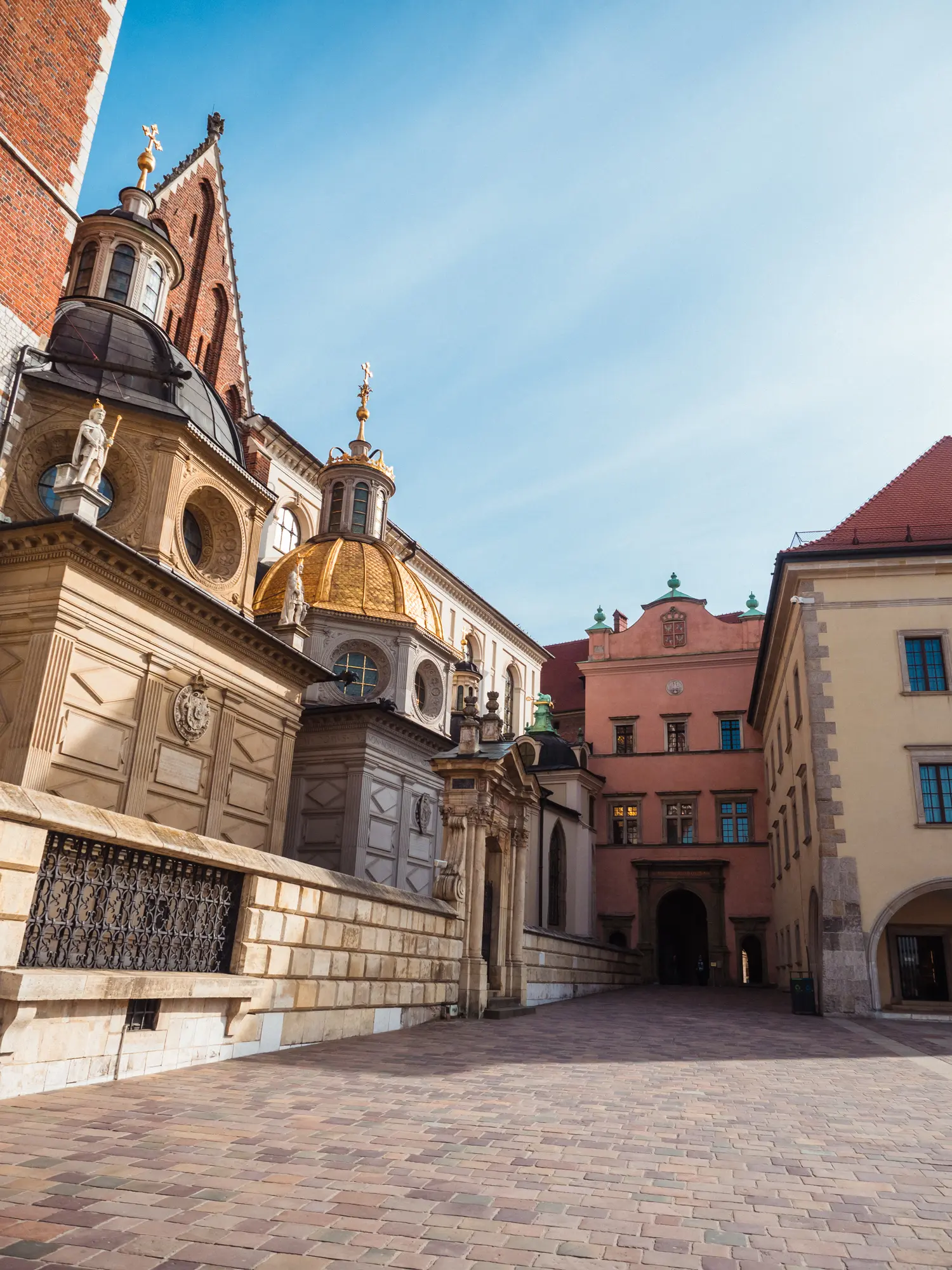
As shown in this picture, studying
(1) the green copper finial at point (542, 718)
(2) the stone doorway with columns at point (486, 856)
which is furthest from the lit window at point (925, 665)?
(1) the green copper finial at point (542, 718)

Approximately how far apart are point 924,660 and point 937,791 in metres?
2.92

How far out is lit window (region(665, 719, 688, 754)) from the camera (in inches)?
1550

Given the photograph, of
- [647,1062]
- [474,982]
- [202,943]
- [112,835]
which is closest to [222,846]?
[202,943]

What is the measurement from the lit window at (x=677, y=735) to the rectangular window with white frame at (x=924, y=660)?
18030 mm

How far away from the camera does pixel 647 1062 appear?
10680 mm

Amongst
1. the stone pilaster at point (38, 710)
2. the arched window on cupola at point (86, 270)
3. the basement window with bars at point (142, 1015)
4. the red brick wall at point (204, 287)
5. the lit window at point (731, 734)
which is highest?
the red brick wall at point (204, 287)

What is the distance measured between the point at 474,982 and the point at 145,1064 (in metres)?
9.36

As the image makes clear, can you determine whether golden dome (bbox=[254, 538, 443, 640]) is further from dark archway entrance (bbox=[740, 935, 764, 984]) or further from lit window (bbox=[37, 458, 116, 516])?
dark archway entrance (bbox=[740, 935, 764, 984])

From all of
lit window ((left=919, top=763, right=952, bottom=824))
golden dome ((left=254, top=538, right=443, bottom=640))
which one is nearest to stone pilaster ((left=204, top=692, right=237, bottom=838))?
golden dome ((left=254, top=538, right=443, bottom=640))

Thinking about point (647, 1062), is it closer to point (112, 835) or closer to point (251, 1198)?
point (112, 835)

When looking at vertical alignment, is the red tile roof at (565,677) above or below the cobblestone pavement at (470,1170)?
above

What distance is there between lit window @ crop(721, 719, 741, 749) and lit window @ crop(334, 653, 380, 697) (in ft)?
55.1

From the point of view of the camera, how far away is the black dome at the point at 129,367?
20.6 metres

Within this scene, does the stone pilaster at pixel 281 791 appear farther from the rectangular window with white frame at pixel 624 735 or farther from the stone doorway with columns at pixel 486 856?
the rectangular window with white frame at pixel 624 735
